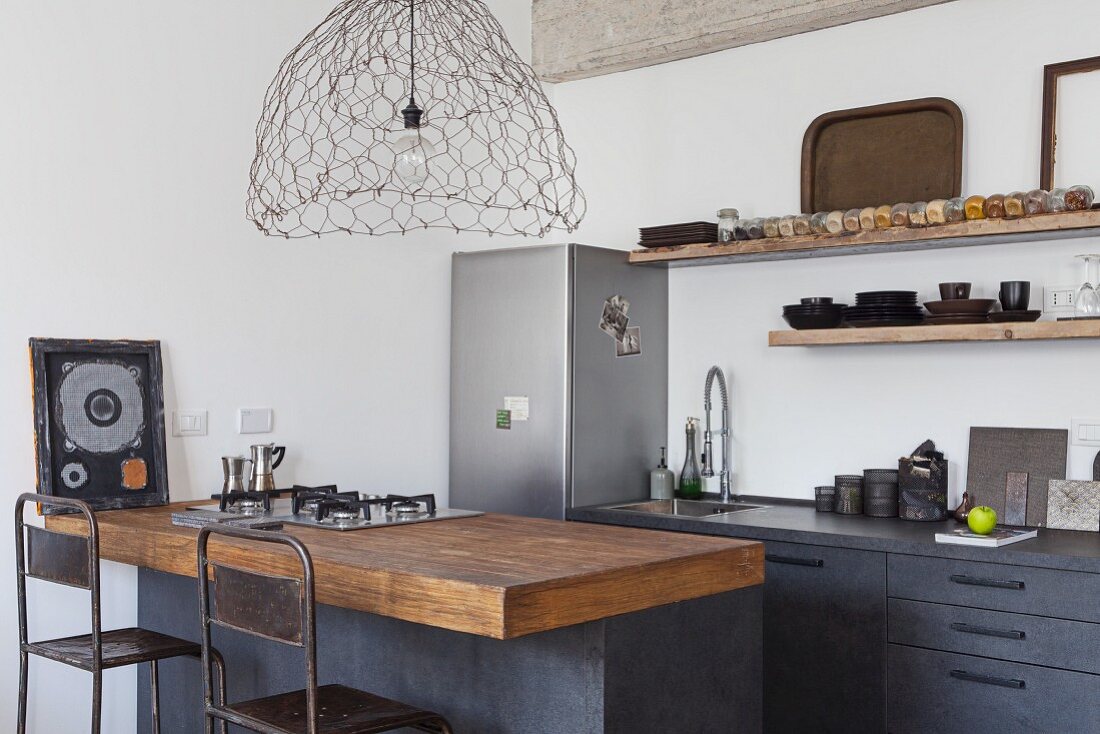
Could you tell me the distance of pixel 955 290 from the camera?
360cm

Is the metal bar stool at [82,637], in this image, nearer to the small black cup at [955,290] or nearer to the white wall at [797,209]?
the white wall at [797,209]

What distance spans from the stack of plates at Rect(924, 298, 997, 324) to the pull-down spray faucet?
0.94 m

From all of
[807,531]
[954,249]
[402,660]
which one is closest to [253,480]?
[402,660]

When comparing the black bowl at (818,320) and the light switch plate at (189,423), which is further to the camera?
the black bowl at (818,320)

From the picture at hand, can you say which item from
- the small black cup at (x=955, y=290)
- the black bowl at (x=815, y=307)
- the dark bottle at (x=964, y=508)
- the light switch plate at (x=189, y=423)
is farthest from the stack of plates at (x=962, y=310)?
the light switch plate at (x=189, y=423)

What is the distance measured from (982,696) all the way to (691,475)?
1511mm

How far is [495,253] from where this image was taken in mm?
4387

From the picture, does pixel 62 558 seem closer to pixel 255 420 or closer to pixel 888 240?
pixel 255 420

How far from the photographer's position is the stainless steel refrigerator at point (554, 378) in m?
4.15

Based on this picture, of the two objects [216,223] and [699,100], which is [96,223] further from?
[699,100]

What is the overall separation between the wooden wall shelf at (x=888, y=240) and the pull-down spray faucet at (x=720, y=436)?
459 millimetres

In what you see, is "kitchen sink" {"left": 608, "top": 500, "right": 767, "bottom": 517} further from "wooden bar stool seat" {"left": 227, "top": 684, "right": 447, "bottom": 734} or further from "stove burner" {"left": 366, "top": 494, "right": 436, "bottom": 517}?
"wooden bar stool seat" {"left": 227, "top": 684, "right": 447, "bottom": 734}

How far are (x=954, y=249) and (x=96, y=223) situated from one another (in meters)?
2.82

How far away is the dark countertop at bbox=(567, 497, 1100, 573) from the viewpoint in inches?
119
